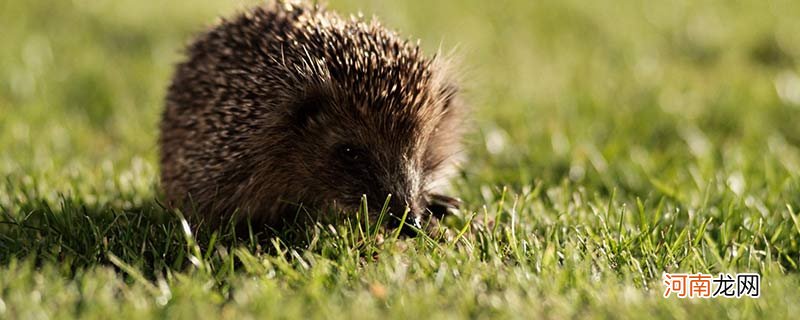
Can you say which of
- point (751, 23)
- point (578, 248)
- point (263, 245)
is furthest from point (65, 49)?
point (751, 23)

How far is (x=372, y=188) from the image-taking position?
3951 mm

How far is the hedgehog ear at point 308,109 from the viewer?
405 cm

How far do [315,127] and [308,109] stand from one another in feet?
0.30

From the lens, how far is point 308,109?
13.5 feet

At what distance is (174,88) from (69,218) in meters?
1.21

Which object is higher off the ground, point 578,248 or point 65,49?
point 65,49

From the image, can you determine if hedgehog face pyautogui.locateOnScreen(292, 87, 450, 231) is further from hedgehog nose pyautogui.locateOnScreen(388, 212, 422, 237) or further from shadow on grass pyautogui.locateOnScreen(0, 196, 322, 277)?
shadow on grass pyautogui.locateOnScreen(0, 196, 322, 277)

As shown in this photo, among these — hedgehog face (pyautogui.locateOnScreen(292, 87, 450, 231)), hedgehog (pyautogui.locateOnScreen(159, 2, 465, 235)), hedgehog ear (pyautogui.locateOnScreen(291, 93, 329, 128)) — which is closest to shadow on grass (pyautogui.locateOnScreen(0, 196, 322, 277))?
hedgehog (pyautogui.locateOnScreen(159, 2, 465, 235))

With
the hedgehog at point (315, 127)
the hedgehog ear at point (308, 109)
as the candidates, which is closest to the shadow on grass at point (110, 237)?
the hedgehog at point (315, 127)

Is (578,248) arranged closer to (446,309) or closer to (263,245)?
(446,309)

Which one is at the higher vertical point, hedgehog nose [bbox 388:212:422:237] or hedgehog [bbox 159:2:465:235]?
hedgehog [bbox 159:2:465:235]

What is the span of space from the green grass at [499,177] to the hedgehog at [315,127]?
25 cm

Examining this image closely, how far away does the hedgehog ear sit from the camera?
13.3 ft

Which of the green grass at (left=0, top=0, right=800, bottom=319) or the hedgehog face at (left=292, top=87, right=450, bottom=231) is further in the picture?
the hedgehog face at (left=292, top=87, right=450, bottom=231)
